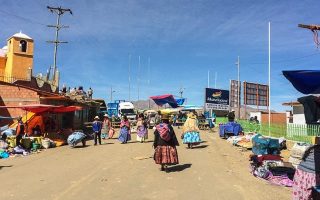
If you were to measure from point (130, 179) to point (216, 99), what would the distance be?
4142 cm

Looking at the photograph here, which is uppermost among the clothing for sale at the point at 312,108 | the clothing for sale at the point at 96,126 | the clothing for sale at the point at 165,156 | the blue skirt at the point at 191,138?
the clothing for sale at the point at 312,108

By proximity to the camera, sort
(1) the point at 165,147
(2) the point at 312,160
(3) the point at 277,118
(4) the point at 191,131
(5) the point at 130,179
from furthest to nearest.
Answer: (3) the point at 277,118, (4) the point at 191,131, (1) the point at 165,147, (5) the point at 130,179, (2) the point at 312,160

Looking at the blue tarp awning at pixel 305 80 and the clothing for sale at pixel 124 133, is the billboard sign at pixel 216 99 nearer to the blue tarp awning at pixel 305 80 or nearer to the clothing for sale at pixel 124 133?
the clothing for sale at pixel 124 133

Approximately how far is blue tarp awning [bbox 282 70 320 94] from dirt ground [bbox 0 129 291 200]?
3.01 meters

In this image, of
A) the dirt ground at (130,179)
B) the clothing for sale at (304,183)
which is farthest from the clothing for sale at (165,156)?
the clothing for sale at (304,183)

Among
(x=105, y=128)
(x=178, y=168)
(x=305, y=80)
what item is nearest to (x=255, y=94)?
(x=105, y=128)

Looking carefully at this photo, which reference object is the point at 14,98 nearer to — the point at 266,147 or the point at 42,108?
the point at 42,108

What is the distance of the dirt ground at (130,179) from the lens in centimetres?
940

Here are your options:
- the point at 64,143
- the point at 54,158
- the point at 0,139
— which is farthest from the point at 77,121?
the point at 54,158

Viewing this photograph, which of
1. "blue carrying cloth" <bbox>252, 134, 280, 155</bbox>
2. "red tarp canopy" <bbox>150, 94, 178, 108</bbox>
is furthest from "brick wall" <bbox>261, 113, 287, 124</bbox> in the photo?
"blue carrying cloth" <bbox>252, 134, 280, 155</bbox>

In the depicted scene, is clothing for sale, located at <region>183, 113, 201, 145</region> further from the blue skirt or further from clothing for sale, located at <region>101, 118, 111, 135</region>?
clothing for sale, located at <region>101, 118, 111, 135</region>

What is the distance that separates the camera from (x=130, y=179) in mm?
11305

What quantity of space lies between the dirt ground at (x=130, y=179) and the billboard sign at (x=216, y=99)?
33276 mm

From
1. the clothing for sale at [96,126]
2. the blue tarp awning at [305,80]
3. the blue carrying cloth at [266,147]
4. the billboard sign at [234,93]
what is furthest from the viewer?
the billboard sign at [234,93]
